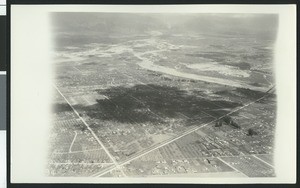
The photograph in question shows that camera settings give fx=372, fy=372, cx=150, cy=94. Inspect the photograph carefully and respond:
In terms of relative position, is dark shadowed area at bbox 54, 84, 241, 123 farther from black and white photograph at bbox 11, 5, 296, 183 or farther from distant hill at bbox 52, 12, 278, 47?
distant hill at bbox 52, 12, 278, 47

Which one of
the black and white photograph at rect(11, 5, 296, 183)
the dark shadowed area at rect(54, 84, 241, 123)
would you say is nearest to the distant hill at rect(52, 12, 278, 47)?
the black and white photograph at rect(11, 5, 296, 183)

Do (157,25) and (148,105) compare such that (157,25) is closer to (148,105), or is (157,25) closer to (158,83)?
(158,83)

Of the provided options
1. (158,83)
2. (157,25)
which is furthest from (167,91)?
(157,25)

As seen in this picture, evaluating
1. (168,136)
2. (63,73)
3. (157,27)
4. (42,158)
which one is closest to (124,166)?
(168,136)

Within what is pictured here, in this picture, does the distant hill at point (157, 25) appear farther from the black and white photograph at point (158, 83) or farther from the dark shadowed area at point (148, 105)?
the dark shadowed area at point (148, 105)

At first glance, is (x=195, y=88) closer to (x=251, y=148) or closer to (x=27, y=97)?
(x=251, y=148)

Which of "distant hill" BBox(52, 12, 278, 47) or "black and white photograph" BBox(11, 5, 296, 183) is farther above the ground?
"distant hill" BBox(52, 12, 278, 47)

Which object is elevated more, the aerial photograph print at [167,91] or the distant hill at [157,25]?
the distant hill at [157,25]

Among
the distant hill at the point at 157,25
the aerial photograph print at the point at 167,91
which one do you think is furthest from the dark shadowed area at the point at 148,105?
the distant hill at the point at 157,25

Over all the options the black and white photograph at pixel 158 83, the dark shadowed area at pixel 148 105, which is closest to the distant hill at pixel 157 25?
the black and white photograph at pixel 158 83
